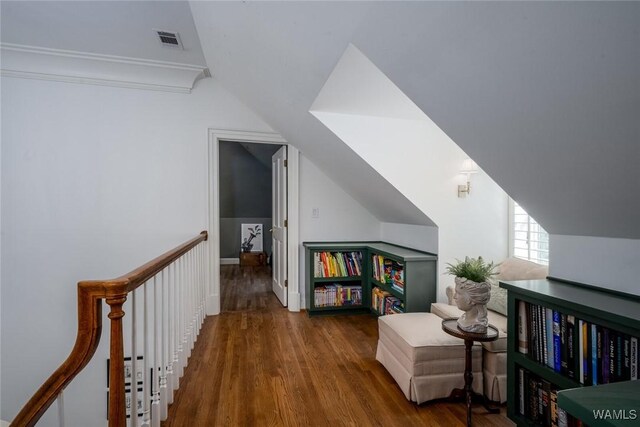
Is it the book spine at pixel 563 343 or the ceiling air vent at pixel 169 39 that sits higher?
the ceiling air vent at pixel 169 39

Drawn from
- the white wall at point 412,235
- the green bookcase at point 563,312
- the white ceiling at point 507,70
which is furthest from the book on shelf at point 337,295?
the white ceiling at point 507,70

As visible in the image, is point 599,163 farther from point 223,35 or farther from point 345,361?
point 223,35

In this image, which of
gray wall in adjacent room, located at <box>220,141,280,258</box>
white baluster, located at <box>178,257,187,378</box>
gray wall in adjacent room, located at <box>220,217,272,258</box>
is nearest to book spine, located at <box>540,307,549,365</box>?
white baluster, located at <box>178,257,187,378</box>

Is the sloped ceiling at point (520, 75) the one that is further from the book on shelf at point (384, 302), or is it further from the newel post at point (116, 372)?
the book on shelf at point (384, 302)

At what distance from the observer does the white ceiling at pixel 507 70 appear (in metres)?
0.83

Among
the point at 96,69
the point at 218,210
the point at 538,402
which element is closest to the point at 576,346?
the point at 538,402

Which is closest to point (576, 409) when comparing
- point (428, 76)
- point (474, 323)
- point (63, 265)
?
point (474, 323)

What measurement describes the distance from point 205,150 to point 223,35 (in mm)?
1393

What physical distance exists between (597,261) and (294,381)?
186cm

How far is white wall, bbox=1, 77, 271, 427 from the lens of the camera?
288cm

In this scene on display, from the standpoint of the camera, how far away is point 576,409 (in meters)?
0.68

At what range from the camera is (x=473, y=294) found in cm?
163

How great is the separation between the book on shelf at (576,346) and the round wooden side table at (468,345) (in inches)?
6.3

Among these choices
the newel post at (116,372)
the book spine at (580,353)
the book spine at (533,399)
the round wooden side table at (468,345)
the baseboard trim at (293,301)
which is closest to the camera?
the newel post at (116,372)
